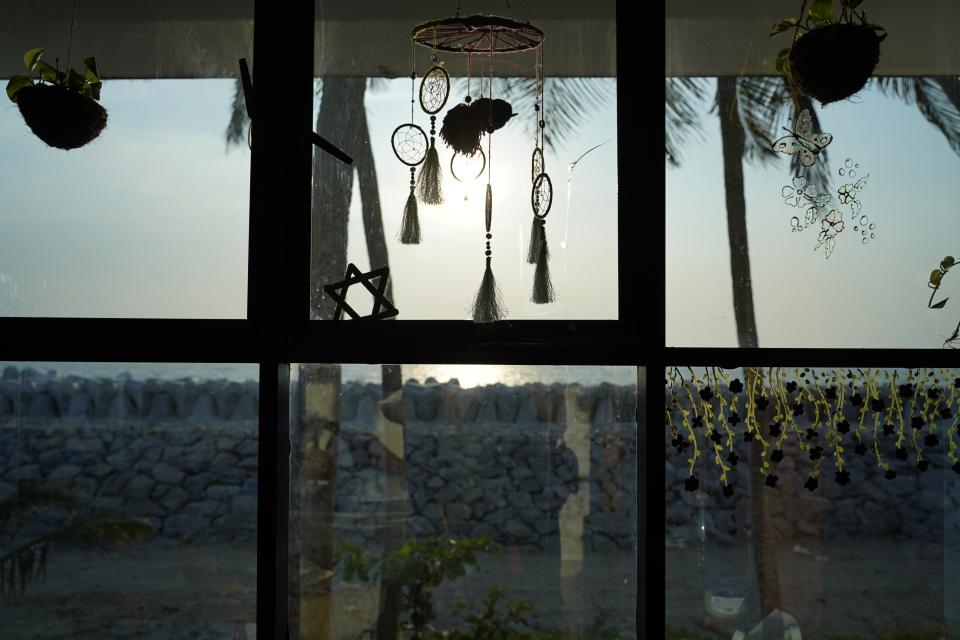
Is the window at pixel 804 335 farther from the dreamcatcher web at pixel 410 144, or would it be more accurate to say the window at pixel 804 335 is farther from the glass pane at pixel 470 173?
the dreamcatcher web at pixel 410 144

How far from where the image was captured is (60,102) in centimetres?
201

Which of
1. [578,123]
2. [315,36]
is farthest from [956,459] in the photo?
[315,36]

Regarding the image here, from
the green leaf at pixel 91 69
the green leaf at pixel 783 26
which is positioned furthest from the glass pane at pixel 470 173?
the green leaf at pixel 91 69

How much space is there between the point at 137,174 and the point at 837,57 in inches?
67.5

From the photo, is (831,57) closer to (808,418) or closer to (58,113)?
(808,418)

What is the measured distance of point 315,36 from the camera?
7.06 ft

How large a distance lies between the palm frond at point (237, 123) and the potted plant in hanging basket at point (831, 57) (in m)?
1.35

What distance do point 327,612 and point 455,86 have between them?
136 cm

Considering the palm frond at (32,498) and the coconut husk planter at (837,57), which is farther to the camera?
the palm frond at (32,498)

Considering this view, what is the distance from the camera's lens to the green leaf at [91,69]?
6.80 ft

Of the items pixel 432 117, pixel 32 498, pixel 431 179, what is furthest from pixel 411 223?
pixel 32 498

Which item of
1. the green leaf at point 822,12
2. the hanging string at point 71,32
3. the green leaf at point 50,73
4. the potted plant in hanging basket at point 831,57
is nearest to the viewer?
the potted plant in hanging basket at point 831,57

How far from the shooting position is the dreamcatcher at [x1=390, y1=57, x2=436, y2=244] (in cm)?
211

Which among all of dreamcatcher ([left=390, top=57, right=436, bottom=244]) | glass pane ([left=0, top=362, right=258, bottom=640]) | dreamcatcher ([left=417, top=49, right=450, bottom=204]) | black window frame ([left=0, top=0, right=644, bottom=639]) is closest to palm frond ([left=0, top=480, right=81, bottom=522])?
glass pane ([left=0, top=362, right=258, bottom=640])
